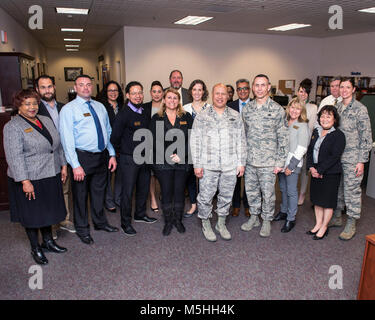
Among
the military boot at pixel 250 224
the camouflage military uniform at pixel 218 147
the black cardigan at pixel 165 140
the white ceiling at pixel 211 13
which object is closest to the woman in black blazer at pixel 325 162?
the military boot at pixel 250 224

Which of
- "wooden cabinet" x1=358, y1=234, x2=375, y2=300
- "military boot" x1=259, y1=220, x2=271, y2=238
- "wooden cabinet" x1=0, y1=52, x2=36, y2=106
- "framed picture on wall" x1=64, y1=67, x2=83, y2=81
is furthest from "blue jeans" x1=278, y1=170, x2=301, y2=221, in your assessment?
"framed picture on wall" x1=64, y1=67, x2=83, y2=81

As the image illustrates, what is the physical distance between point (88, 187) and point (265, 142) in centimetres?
187

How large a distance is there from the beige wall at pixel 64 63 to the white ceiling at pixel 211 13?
9367 millimetres

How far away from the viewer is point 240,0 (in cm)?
518

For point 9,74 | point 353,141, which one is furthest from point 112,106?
point 353,141

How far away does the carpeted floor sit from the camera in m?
2.43

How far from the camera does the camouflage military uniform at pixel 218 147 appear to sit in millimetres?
3066

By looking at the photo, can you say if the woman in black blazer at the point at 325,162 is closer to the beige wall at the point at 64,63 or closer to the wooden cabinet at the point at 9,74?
the wooden cabinet at the point at 9,74

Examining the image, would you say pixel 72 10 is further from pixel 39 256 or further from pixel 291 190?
pixel 291 190

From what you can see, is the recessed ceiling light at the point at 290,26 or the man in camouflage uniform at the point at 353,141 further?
the recessed ceiling light at the point at 290,26

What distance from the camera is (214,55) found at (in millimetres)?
8922

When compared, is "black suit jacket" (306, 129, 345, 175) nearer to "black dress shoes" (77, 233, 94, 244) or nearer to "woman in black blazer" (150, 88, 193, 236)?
"woman in black blazer" (150, 88, 193, 236)
